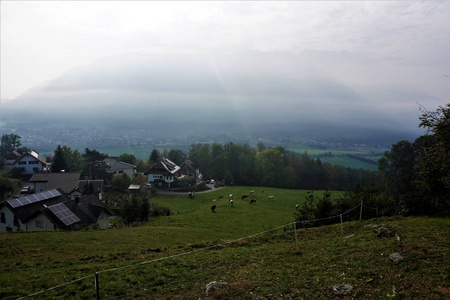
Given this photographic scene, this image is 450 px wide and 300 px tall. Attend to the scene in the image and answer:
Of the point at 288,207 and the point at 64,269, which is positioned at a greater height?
the point at 64,269

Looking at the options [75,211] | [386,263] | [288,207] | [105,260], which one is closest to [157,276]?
[105,260]

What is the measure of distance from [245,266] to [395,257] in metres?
5.54

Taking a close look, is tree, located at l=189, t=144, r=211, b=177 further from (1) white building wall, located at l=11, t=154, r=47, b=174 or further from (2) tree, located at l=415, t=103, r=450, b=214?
(2) tree, located at l=415, t=103, r=450, b=214

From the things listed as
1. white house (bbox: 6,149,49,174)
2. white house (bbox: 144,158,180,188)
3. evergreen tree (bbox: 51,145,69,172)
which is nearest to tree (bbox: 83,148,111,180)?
evergreen tree (bbox: 51,145,69,172)

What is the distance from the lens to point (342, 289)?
850cm

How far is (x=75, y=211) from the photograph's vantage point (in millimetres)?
30344

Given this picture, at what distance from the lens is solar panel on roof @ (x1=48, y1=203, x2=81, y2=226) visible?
91.7 ft

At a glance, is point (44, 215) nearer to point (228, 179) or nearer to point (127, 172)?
point (127, 172)

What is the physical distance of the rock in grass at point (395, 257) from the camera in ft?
32.8

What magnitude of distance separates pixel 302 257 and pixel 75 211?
26.4 meters

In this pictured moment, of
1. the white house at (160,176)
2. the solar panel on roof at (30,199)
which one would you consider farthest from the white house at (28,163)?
the solar panel on roof at (30,199)

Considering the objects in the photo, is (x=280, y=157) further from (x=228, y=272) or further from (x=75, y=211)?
(x=228, y=272)

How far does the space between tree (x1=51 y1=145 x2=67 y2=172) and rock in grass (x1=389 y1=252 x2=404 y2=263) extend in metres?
75.9

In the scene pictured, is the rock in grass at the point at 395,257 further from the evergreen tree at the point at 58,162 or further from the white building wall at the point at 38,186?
the evergreen tree at the point at 58,162
